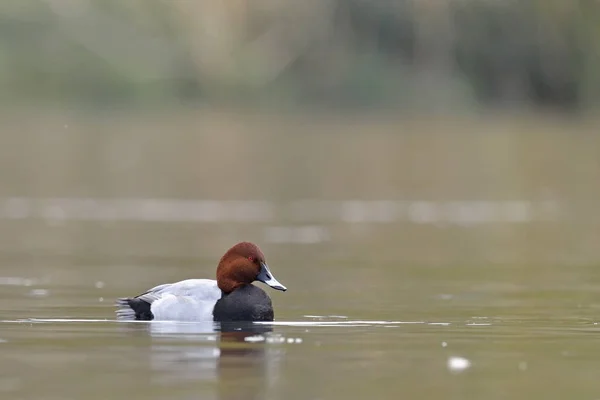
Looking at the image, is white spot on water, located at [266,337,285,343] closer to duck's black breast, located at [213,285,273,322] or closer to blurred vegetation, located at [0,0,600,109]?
duck's black breast, located at [213,285,273,322]

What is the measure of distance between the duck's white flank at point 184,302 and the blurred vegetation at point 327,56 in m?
38.9

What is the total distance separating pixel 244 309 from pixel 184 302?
407mm

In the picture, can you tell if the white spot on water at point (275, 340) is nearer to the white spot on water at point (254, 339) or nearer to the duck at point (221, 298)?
the white spot on water at point (254, 339)

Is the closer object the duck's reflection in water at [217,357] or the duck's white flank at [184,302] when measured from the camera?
the duck's reflection in water at [217,357]

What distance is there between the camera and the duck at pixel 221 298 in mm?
10391

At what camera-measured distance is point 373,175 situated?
27.8 metres

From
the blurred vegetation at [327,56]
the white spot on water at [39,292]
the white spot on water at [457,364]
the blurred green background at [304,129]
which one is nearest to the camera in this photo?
Result: the white spot on water at [457,364]

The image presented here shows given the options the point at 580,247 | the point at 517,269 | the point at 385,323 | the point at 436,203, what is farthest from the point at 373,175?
the point at 385,323

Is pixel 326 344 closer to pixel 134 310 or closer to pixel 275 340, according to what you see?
pixel 275 340

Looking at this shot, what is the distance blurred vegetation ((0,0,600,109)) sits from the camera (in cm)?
5006

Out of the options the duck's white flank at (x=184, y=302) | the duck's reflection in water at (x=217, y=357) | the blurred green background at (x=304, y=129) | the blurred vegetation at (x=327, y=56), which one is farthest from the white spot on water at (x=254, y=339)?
the blurred vegetation at (x=327, y=56)

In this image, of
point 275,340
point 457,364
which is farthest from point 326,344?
point 457,364

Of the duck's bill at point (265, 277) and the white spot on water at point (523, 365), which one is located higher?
the duck's bill at point (265, 277)

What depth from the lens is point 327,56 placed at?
51.5 m
